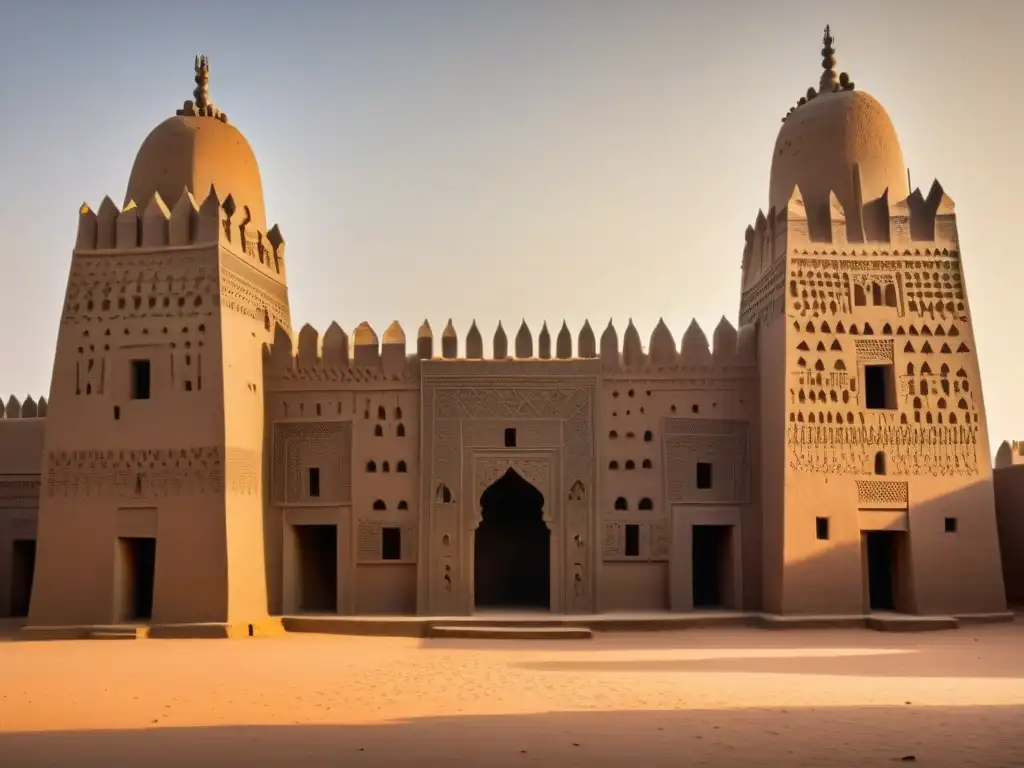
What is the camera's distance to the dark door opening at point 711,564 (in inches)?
604

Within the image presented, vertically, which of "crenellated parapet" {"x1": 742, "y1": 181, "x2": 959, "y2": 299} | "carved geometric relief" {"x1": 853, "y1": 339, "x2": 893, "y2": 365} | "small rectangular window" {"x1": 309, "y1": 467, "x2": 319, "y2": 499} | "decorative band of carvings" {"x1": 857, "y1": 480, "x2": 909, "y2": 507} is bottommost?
"decorative band of carvings" {"x1": 857, "y1": 480, "x2": 909, "y2": 507}

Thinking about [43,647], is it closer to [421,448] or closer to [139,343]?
[139,343]

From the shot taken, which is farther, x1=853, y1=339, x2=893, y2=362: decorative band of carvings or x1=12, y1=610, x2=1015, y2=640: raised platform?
x1=853, y1=339, x2=893, y2=362: decorative band of carvings

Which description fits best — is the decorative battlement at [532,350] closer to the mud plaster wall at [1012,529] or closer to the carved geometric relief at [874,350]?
the carved geometric relief at [874,350]

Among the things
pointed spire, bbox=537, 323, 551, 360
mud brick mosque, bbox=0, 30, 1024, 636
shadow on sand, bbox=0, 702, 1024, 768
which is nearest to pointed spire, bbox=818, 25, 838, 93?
mud brick mosque, bbox=0, 30, 1024, 636

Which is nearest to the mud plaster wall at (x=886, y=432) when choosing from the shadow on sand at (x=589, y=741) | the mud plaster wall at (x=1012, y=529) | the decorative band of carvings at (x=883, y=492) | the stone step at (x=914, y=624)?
the decorative band of carvings at (x=883, y=492)

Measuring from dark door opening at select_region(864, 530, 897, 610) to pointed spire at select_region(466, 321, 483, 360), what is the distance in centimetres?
623

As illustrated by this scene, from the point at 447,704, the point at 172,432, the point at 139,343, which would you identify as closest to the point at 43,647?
the point at 172,432

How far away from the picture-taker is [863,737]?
605 cm

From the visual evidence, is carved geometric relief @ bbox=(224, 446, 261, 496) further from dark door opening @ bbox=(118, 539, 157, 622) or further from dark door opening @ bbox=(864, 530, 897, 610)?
dark door opening @ bbox=(864, 530, 897, 610)

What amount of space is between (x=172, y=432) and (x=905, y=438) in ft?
32.1

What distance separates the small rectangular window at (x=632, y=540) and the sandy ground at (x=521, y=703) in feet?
9.90

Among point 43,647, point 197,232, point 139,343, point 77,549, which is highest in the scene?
point 197,232

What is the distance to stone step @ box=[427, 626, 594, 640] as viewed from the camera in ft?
42.6
